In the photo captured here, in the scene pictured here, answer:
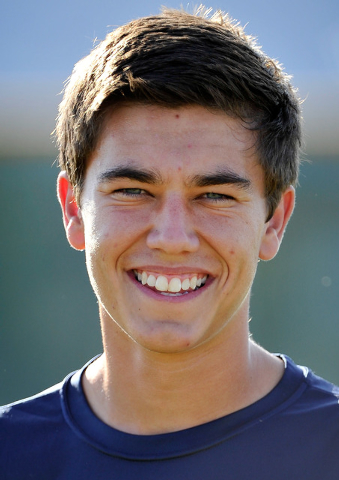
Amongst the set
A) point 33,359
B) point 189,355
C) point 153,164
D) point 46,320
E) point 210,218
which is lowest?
point 33,359

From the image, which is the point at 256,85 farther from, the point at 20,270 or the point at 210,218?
the point at 20,270

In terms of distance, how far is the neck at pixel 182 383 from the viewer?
80.0 inches

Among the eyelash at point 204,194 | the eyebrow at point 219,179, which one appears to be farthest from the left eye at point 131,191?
the eyebrow at point 219,179

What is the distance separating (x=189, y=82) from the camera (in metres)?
1.97

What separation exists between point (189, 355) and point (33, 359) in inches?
165

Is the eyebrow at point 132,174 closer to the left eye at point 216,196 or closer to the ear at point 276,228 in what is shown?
the left eye at point 216,196

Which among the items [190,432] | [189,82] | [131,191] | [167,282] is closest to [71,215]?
[131,191]

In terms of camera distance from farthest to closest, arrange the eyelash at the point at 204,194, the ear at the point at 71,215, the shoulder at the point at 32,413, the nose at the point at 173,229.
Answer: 1. the ear at the point at 71,215
2. the shoulder at the point at 32,413
3. the eyelash at the point at 204,194
4. the nose at the point at 173,229

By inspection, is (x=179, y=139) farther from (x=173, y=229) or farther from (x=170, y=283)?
(x=170, y=283)

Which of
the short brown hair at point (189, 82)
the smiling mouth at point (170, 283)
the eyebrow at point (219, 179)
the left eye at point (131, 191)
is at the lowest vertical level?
the smiling mouth at point (170, 283)

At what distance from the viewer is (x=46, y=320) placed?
234 inches

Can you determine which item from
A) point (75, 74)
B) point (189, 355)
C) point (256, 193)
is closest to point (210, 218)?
point (256, 193)

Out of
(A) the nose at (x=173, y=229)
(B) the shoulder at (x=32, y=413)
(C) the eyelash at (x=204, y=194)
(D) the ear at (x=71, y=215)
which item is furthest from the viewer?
(D) the ear at (x=71, y=215)

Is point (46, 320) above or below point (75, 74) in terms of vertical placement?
below
